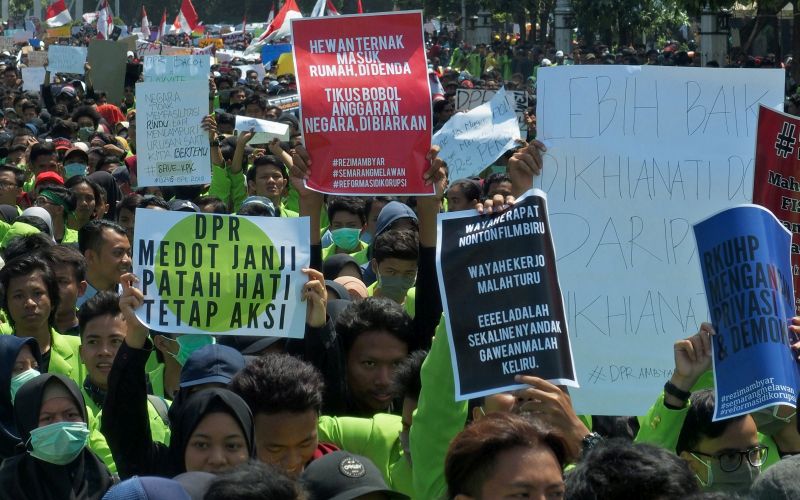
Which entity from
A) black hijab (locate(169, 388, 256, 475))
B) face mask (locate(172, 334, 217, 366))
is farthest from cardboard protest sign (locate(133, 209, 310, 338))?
black hijab (locate(169, 388, 256, 475))

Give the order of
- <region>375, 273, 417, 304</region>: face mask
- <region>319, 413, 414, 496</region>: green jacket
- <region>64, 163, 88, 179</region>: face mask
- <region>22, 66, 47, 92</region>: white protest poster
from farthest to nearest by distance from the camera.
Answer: <region>22, 66, 47, 92</region>: white protest poster → <region>64, 163, 88, 179</region>: face mask → <region>375, 273, 417, 304</region>: face mask → <region>319, 413, 414, 496</region>: green jacket

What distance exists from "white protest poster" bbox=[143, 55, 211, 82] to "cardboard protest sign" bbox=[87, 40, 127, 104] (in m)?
7.47

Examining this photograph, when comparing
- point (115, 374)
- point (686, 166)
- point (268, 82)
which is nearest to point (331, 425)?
point (115, 374)

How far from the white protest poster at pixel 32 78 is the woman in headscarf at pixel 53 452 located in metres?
19.9

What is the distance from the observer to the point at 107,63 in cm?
2031

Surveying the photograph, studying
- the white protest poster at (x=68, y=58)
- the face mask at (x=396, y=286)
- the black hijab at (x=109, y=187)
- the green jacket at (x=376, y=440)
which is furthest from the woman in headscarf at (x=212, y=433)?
the white protest poster at (x=68, y=58)

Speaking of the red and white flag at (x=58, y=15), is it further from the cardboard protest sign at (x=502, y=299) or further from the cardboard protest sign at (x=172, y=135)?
the cardboard protest sign at (x=502, y=299)

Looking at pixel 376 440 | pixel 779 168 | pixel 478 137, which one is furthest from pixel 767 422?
pixel 478 137

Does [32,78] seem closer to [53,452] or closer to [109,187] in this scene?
[109,187]

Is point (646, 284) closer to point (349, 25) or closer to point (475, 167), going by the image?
point (349, 25)

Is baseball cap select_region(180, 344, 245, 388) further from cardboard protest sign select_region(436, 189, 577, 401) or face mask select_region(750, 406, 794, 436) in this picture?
face mask select_region(750, 406, 794, 436)

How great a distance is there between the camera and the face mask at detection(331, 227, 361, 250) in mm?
8133

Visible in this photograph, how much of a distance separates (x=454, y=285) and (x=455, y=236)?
5.8 inches

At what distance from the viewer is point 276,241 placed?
5.07m
